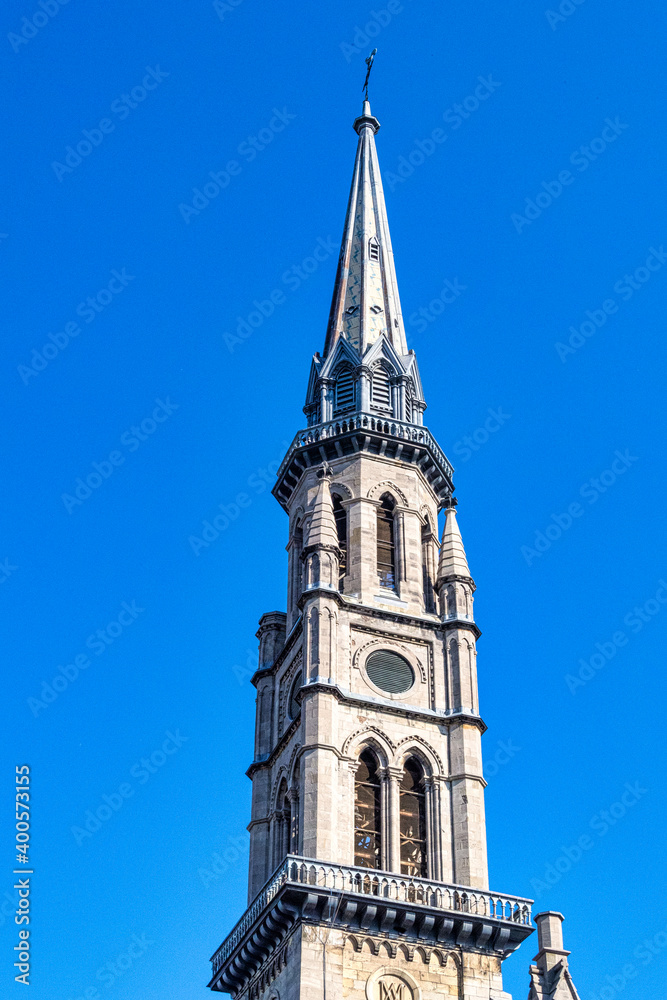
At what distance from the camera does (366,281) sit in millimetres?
73562

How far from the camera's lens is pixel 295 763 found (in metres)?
57.7

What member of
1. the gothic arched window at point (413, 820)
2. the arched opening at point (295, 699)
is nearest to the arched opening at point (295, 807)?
the arched opening at point (295, 699)

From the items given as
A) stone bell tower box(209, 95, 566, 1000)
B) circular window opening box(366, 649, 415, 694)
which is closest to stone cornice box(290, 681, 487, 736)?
stone bell tower box(209, 95, 566, 1000)

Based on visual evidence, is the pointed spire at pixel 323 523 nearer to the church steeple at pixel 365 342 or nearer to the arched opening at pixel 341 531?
the arched opening at pixel 341 531

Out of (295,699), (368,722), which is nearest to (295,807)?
(368,722)

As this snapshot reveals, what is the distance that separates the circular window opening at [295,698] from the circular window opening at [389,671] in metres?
2.73

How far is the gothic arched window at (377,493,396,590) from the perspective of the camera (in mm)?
63531

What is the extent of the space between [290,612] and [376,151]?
1162 inches

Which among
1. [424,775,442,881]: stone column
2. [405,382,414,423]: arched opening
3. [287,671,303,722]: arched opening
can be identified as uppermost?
[405,382,414,423]: arched opening

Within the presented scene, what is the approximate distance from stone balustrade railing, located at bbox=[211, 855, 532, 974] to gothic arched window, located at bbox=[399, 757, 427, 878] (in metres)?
2.23

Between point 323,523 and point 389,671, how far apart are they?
6.91 meters

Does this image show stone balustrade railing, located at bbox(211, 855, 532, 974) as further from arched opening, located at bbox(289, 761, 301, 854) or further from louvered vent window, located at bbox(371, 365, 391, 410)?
Answer: louvered vent window, located at bbox(371, 365, 391, 410)

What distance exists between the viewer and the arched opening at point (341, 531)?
208ft

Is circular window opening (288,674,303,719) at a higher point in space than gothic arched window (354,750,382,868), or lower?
higher
